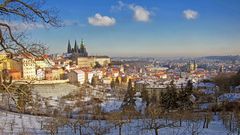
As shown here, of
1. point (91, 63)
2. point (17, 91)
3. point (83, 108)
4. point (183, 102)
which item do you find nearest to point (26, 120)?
point (83, 108)

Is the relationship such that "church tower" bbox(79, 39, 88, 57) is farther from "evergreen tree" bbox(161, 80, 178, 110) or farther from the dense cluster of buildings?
"evergreen tree" bbox(161, 80, 178, 110)

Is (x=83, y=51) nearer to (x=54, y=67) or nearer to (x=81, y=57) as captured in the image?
(x=81, y=57)

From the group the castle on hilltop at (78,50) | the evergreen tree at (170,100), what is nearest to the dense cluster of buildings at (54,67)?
the castle on hilltop at (78,50)

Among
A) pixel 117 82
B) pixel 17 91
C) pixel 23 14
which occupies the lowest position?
pixel 117 82

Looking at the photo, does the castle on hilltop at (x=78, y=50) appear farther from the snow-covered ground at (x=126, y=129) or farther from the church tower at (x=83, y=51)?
the snow-covered ground at (x=126, y=129)

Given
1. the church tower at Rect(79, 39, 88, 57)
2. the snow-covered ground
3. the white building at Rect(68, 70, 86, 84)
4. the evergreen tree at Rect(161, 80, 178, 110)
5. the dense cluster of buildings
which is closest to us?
the dense cluster of buildings

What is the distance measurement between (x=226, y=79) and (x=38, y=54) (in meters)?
55.0

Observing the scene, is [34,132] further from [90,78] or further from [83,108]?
[90,78]

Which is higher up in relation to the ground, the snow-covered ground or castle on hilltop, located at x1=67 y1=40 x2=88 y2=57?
castle on hilltop, located at x1=67 y1=40 x2=88 y2=57

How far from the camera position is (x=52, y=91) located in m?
48.2

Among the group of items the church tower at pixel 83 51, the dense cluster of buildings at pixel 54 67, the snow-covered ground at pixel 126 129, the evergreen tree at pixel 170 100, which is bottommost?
the snow-covered ground at pixel 126 129

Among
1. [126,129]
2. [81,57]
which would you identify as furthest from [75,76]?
[126,129]

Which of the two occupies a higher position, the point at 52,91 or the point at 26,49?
the point at 26,49

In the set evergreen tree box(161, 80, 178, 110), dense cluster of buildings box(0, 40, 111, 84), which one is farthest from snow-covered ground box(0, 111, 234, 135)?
evergreen tree box(161, 80, 178, 110)
